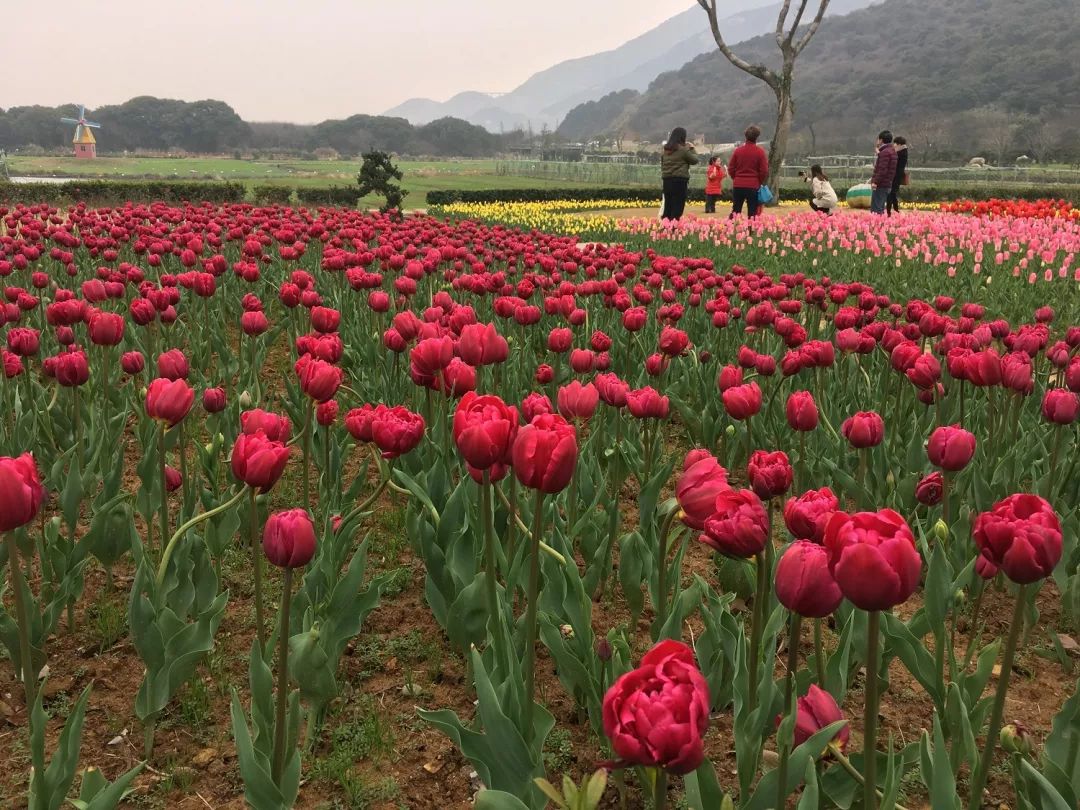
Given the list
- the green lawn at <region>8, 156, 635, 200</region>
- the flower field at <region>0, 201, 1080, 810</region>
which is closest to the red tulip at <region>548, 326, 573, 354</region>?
the flower field at <region>0, 201, 1080, 810</region>

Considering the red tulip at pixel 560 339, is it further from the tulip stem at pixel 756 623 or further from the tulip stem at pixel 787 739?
the tulip stem at pixel 787 739

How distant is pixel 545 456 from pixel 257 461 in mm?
889

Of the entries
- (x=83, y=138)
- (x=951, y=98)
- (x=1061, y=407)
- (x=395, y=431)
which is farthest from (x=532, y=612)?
(x=951, y=98)

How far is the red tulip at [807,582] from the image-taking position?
154 cm

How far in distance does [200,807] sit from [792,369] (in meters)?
3.13

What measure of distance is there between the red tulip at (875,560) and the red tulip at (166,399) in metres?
2.25

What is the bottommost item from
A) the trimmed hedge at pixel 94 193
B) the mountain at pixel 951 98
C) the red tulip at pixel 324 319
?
the red tulip at pixel 324 319

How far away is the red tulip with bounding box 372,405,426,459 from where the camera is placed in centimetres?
267

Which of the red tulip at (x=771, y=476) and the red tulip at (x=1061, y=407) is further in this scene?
the red tulip at (x=1061, y=407)

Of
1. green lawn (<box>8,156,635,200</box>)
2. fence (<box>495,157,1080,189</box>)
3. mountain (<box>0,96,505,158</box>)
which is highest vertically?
mountain (<box>0,96,505,158</box>)

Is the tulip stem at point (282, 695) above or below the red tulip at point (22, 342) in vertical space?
below

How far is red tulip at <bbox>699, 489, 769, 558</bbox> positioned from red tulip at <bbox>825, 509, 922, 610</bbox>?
0.27 meters

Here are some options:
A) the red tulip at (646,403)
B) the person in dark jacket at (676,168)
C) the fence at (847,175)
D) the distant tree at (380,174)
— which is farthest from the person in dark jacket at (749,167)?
the fence at (847,175)

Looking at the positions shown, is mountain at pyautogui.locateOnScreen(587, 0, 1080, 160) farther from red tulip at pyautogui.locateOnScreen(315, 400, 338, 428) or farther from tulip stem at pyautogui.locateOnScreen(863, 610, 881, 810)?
tulip stem at pyautogui.locateOnScreen(863, 610, 881, 810)
